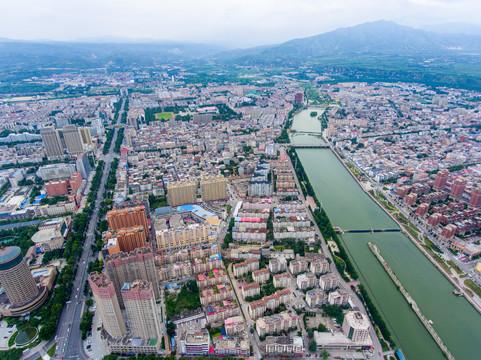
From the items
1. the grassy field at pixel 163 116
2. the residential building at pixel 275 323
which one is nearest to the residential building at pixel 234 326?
the residential building at pixel 275 323

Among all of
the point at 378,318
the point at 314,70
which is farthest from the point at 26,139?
the point at 314,70

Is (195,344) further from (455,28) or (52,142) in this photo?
(455,28)

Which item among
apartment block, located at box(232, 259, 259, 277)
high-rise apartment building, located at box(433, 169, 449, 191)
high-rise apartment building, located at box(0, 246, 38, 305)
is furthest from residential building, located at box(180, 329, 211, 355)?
high-rise apartment building, located at box(433, 169, 449, 191)

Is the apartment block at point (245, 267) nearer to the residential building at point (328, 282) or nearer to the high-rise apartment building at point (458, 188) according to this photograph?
the residential building at point (328, 282)

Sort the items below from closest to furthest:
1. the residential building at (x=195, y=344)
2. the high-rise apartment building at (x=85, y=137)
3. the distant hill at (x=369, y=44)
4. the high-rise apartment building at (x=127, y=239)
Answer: the residential building at (x=195, y=344)
the high-rise apartment building at (x=127, y=239)
the high-rise apartment building at (x=85, y=137)
the distant hill at (x=369, y=44)

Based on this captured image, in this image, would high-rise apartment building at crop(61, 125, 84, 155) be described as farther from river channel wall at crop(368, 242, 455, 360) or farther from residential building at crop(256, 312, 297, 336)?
river channel wall at crop(368, 242, 455, 360)

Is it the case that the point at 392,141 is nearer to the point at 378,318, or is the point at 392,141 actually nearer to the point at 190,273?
the point at 378,318

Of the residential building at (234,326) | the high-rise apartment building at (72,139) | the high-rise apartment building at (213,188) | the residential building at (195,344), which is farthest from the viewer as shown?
the high-rise apartment building at (72,139)
